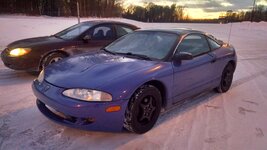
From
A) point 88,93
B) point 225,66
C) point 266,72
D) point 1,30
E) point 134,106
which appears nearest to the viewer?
point 88,93

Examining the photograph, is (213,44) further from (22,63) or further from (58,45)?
(22,63)

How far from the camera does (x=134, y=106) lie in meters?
3.45

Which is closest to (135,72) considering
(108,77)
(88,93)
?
(108,77)

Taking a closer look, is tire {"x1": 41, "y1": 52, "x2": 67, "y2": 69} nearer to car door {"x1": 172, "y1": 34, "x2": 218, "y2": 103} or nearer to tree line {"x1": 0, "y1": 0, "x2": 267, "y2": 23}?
car door {"x1": 172, "y1": 34, "x2": 218, "y2": 103}

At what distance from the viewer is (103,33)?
714cm

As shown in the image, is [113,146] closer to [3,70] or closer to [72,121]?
[72,121]

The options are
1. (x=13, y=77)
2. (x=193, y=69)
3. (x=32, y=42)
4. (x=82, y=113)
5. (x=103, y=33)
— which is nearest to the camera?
(x=82, y=113)

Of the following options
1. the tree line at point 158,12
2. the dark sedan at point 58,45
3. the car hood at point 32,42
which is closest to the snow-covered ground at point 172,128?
the dark sedan at point 58,45

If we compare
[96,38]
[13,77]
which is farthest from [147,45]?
[13,77]

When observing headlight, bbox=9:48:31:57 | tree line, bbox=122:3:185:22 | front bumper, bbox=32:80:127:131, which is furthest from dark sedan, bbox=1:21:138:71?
tree line, bbox=122:3:185:22

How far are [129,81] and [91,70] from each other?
587mm

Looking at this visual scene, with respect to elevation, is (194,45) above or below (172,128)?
above

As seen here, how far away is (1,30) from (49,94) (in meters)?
13.6

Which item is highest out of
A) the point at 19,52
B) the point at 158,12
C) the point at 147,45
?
the point at 158,12
